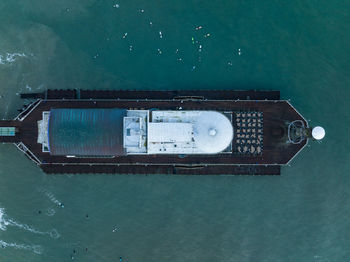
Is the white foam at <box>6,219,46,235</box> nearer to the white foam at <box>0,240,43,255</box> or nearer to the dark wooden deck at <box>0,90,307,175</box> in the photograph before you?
the white foam at <box>0,240,43,255</box>

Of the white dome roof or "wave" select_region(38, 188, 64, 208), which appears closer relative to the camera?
the white dome roof

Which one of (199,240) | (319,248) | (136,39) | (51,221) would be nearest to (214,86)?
(136,39)

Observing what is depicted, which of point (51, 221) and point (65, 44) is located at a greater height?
point (65, 44)

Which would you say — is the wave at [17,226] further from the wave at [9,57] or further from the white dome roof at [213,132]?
the white dome roof at [213,132]

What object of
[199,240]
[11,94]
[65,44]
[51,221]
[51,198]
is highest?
[65,44]

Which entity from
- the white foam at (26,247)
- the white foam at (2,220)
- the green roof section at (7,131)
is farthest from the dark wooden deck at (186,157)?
the white foam at (26,247)

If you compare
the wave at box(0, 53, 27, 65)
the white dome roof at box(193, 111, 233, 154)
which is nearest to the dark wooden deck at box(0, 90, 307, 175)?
the white dome roof at box(193, 111, 233, 154)

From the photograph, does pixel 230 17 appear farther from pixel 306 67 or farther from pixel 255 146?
pixel 255 146
